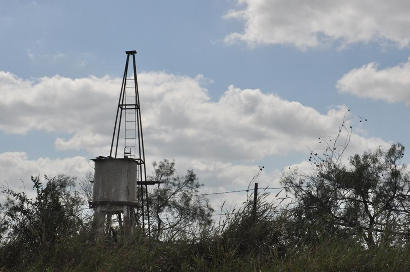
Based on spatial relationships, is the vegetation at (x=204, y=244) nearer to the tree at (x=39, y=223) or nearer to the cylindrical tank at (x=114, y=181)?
the tree at (x=39, y=223)

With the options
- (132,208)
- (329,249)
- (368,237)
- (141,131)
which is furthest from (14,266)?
(141,131)

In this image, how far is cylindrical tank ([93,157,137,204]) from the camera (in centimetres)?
2406

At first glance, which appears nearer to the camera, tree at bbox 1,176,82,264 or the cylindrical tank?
tree at bbox 1,176,82,264

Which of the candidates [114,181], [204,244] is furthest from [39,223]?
[114,181]

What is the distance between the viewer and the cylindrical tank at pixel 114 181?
2406cm

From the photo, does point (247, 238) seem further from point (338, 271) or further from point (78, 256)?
point (78, 256)

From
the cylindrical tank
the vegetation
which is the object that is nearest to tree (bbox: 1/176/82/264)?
the vegetation

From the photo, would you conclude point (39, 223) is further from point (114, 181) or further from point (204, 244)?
point (114, 181)

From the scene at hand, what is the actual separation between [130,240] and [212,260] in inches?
85.6

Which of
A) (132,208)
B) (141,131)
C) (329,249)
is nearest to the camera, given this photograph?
(329,249)

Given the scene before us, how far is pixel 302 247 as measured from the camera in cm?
1231

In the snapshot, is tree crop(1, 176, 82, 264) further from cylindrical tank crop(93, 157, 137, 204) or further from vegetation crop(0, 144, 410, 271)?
cylindrical tank crop(93, 157, 137, 204)

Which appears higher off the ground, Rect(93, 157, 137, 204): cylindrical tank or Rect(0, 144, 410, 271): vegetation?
Rect(93, 157, 137, 204): cylindrical tank

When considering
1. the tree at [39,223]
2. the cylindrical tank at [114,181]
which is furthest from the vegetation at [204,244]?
the cylindrical tank at [114,181]
